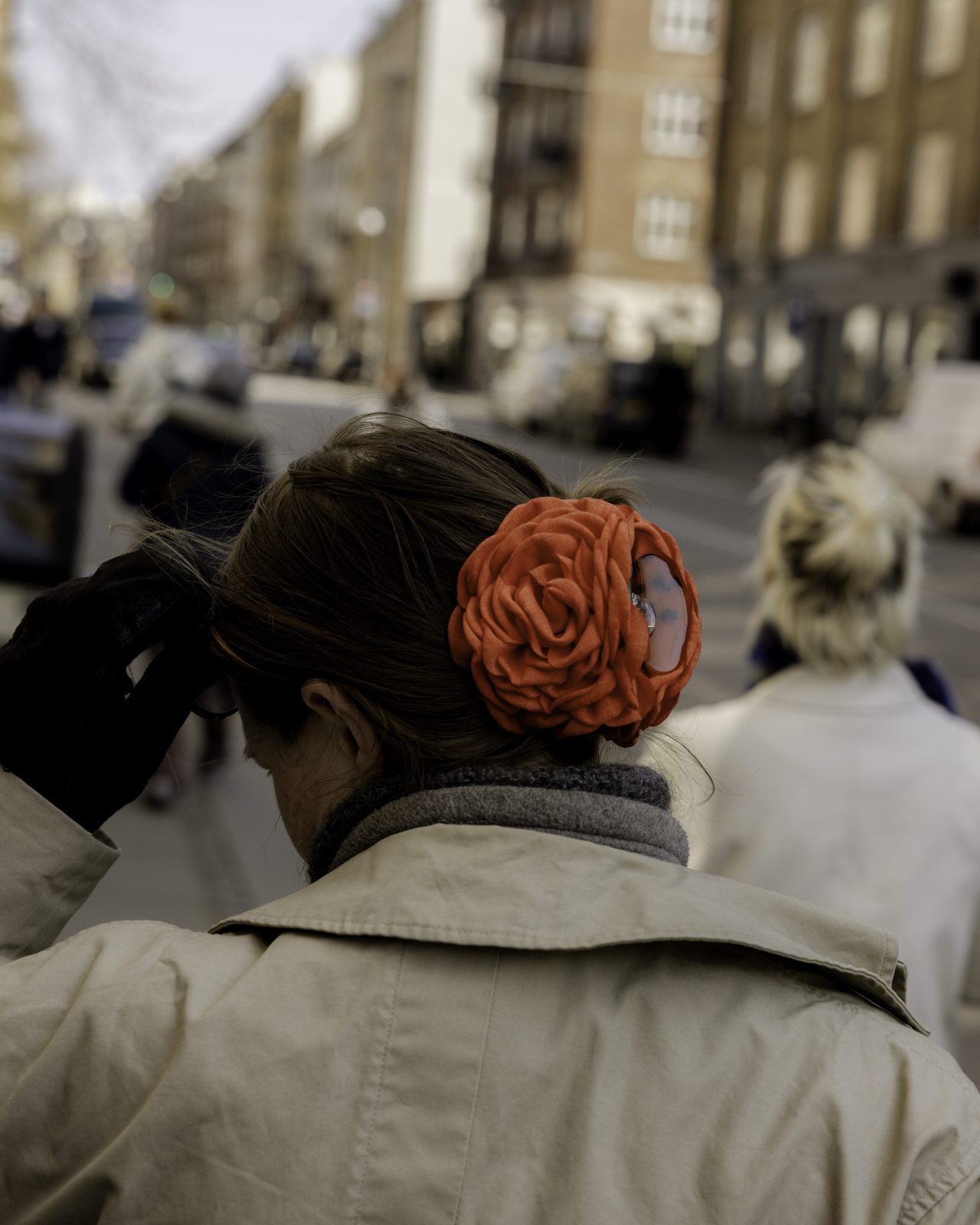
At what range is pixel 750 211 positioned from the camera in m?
43.2

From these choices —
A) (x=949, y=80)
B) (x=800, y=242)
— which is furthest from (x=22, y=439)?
(x=800, y=242)

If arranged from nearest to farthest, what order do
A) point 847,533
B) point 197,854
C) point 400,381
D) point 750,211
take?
point 847,533 → point 197,854 → point 400,381 → point 750,211

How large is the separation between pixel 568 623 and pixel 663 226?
55859 mm

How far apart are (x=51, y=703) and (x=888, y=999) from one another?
75cm

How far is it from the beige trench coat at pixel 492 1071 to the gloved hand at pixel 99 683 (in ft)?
0.71

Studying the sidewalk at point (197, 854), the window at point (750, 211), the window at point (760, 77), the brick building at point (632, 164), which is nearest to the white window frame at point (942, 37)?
the window at point (760, 77)

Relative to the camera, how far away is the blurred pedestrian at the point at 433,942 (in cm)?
119

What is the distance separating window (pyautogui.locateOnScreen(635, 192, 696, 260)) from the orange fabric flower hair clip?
181 ft

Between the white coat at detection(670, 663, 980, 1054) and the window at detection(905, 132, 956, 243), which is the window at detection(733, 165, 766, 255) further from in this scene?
the white coat at detection(670, 663, 980, 1054)

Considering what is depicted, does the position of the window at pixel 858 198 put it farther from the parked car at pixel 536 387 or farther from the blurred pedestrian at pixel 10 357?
the blurred pedestrian at pixel 10 357

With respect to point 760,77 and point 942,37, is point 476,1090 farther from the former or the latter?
point 760,77

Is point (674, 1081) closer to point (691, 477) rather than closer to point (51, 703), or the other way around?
point (51, 703)

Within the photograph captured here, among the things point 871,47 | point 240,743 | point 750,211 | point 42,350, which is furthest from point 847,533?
point 750,211

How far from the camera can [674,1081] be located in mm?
1201
